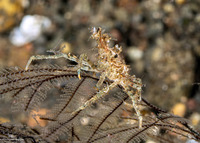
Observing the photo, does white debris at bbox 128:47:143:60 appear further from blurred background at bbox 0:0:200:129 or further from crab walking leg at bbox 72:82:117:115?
crab walking leg at bbox 72:82:117:115

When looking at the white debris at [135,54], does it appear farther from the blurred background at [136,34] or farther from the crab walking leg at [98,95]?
the crab walking leg at [98,95]

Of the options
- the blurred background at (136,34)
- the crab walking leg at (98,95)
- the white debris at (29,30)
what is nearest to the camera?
the crab walking leg at (98,95)

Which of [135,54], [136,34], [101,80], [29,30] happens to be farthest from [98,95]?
[29,30]

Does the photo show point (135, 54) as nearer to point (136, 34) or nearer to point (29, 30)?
point (136, 34)

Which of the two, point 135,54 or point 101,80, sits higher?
point 135,54

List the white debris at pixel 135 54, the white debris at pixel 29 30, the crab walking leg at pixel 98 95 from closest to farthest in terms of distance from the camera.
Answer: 1. the crab walking leg at pixel 98 95
2. the white debris at pixel 135 54
3. the white debris at pixel 29 30

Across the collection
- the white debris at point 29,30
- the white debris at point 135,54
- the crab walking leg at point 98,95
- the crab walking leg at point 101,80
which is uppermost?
the white debris at point 29,30

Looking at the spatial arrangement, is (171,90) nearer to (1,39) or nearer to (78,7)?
(78,7)

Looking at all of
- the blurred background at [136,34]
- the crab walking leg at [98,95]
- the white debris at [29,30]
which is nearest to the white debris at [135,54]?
the blurred background at [136,34]
